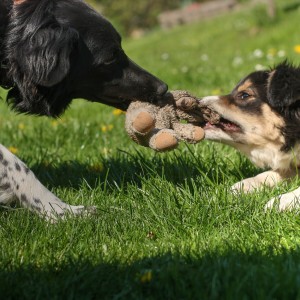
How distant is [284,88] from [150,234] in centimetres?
141

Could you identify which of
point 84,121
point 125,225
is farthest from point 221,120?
point 84,121

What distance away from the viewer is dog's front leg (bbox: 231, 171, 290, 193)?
3.46 meters

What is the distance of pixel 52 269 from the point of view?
98.8 inches

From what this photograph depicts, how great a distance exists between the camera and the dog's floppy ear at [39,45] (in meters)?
3.20

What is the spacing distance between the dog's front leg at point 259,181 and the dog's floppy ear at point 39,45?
1203 mm

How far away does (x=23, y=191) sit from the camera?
327 centimetres

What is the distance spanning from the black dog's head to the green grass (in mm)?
552

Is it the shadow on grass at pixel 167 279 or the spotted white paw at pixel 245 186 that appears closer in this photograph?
the shadow on grass at pixel 167 279

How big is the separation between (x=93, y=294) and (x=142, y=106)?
1.45m

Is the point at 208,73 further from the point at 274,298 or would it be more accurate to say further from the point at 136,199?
the point at 274,298

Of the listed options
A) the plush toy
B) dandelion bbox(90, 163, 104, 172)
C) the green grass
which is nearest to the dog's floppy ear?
the plush toy

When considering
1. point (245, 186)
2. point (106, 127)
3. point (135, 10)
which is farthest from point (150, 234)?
point (135, 10)

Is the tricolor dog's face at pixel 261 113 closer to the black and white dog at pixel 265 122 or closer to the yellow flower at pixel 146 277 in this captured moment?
the black and white dog at pixel 265 122

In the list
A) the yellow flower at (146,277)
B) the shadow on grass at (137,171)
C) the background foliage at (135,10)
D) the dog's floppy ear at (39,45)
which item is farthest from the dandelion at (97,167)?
the background foliage at (135,10)
